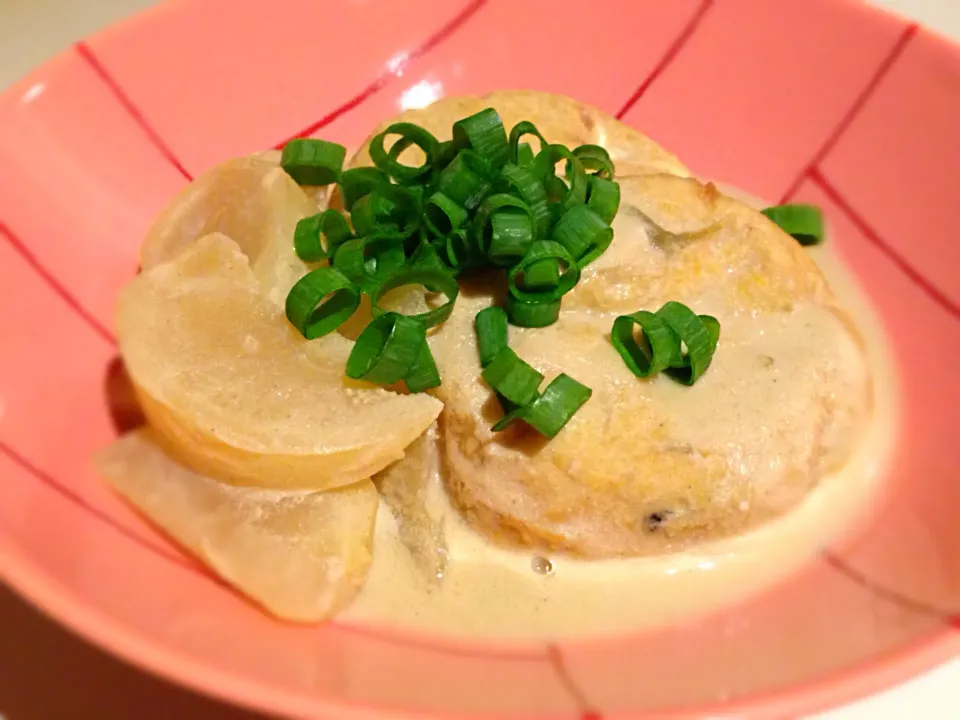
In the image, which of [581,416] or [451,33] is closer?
[581,416]

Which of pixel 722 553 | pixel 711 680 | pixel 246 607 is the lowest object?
pixel 722 553

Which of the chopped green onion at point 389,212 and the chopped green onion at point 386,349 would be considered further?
the chopped green onion at point 389,212

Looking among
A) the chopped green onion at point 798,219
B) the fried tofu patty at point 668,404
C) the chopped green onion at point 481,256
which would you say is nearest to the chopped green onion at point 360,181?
the chopped green onion at point 481,256

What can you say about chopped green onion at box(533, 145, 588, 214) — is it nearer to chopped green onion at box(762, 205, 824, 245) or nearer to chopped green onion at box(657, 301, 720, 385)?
chopped green onion at box(657, 301, 720, 385)

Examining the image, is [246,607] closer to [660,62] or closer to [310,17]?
[310,17]

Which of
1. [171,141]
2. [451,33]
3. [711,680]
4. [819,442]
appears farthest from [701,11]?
[711,680]

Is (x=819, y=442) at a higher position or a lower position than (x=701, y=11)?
lower

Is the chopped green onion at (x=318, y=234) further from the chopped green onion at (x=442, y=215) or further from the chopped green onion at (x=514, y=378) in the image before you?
the chopped green onion at (x=514, y=378)
